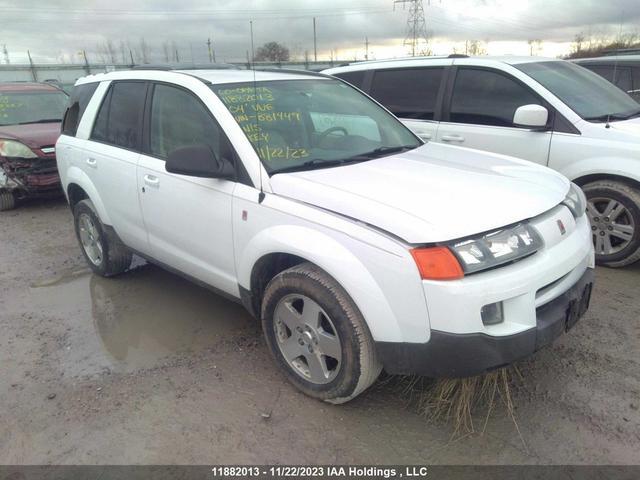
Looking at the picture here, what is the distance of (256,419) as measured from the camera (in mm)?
2703

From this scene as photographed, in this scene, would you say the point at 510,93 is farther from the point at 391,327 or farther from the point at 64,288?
the point at 64,288

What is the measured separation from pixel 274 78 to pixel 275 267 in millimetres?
1449

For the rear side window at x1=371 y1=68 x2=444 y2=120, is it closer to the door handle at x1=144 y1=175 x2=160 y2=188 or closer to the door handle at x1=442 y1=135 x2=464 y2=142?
the door handle at x1=442 y1=135 x2=464 y2=142

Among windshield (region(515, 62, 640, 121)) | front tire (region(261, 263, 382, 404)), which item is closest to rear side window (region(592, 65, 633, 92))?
windshield (region(515, 62, 640, 121))

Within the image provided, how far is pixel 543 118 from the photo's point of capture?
4359mm

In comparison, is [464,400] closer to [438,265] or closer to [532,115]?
[438,265]

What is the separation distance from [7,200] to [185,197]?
17.4ft

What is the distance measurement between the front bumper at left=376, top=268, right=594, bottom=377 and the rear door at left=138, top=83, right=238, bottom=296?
1195mm

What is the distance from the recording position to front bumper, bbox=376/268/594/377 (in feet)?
7.23

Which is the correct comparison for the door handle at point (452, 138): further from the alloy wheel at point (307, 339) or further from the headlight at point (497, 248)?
the alloy wheel at point (307, 339)

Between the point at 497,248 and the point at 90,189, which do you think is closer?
the point at 497,248

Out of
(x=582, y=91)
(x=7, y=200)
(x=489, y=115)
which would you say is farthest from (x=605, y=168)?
(x=7, y=200)

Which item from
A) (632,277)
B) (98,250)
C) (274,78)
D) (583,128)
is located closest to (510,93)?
(583,128)

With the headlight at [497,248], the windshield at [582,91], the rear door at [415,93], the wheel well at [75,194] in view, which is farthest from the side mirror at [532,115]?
the wheel well at [75,194]
